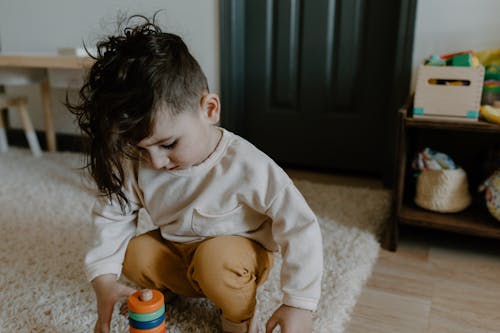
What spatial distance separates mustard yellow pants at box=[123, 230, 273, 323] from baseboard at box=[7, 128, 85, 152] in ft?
4.57

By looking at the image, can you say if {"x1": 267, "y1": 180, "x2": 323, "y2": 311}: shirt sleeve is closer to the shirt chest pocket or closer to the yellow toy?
the shirt chest pocket

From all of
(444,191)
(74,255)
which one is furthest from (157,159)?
(444,191)

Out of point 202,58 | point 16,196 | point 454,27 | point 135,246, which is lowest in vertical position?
point 16,196

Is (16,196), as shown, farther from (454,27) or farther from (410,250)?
(454,27)

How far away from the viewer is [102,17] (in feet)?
6.48

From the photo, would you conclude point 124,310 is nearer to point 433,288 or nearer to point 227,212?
point 227,212

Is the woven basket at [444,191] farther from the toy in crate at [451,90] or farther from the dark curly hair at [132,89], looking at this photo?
the dark curly hair at [132,89]

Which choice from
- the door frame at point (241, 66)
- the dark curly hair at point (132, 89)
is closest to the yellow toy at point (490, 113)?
the door frame at point (241, 66)

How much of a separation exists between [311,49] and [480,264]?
0.98 meters

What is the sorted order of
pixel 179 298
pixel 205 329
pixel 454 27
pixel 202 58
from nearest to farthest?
pixel 205 329 < pixel 179 298 < pixel 454 27 < pixel 202 58

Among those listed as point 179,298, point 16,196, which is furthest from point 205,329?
point 16,196

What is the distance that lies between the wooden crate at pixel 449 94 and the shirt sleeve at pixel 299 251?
1.96 feet

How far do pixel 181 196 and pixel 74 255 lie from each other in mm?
479

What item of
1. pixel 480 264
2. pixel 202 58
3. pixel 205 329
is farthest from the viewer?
pixel 202 58
